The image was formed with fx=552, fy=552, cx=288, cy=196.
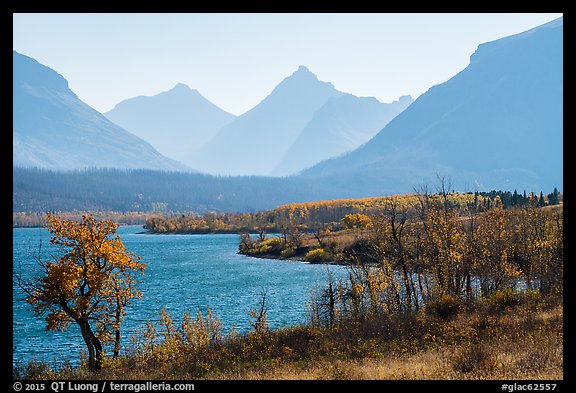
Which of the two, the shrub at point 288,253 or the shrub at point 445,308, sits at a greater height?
the shrub at point 445,308

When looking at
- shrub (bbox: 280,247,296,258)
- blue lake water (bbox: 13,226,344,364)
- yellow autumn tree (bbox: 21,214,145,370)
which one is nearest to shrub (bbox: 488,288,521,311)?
yellow autumn tree (bbox: 21,214,145,370)

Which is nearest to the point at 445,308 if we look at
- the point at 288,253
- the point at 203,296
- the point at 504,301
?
the point at 504,301

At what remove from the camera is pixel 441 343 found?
2378cm

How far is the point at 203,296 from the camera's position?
68000 mm

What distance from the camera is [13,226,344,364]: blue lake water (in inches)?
1788

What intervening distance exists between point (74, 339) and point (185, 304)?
17.2 meters

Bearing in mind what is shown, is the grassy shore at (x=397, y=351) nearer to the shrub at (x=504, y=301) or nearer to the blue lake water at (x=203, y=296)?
the shrub at (x=504, y=301)

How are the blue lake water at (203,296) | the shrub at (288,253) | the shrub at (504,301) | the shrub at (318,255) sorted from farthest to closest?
the shrub at (288,253) → the shrub at (318,255) → the blue lake water at (203,296) → the shrub at (504,301)

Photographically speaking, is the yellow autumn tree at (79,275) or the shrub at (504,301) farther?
the shrub at (504,301)

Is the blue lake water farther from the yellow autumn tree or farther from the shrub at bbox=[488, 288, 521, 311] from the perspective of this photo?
the shrub at bbox=[488, 288, 521, 311]

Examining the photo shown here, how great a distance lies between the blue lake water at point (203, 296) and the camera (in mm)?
45406

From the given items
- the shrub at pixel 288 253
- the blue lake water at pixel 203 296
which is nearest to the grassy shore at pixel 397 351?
the blue lake water at pixel 203 296
